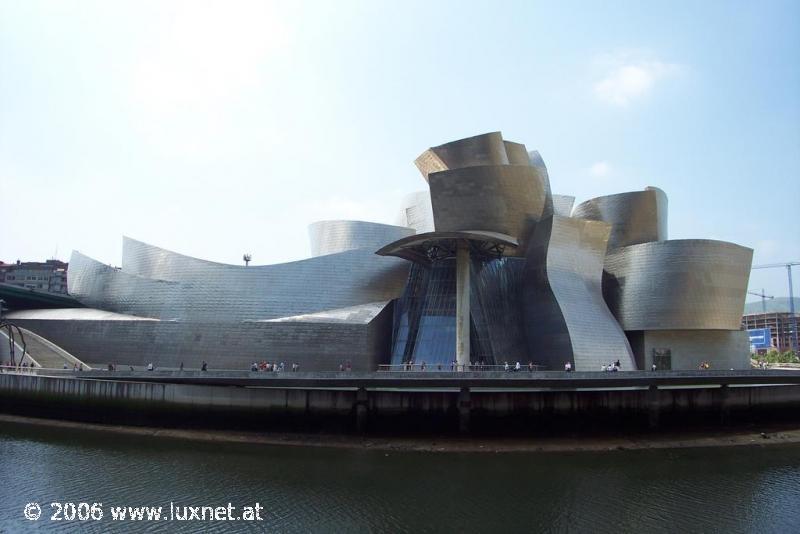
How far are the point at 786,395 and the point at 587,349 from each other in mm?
10358

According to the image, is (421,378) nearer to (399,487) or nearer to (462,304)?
(399,487)

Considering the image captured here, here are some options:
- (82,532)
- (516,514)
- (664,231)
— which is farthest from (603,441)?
(664,231)

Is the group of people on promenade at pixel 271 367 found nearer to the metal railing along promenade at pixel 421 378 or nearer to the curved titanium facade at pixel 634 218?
the metal railing along promenade at pixel 421 378

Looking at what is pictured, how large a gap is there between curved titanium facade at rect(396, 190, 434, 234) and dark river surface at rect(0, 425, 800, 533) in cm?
2197

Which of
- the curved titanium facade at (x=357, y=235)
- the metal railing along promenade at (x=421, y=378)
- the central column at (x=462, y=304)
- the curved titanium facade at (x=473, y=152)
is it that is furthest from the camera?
the curved titanium facade at (x=357, y=235)

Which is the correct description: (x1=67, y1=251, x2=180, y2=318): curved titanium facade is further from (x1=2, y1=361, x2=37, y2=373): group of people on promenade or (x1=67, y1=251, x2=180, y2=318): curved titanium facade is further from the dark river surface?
the dark river surface

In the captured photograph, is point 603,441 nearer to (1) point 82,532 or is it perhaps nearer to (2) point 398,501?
(2) point 398,501

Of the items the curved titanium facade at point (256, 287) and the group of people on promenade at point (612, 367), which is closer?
the group of people on promenade at point (612, 367)

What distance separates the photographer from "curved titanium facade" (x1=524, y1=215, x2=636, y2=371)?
98.5 ft

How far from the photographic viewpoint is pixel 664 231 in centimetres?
4050

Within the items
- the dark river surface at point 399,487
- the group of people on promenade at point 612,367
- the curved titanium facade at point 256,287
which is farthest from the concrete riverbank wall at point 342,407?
the curved titanium facade at point 256,287

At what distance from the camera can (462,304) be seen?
29672mm

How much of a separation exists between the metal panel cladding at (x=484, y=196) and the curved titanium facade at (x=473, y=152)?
2.01 m

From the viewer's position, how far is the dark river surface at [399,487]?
12.4 meters
